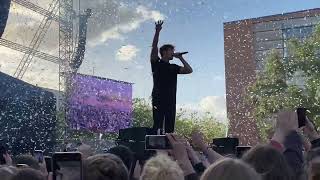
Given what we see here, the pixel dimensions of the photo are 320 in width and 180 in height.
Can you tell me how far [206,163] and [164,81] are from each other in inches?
127

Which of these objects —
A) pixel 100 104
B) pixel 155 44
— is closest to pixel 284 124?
pixel 155 44

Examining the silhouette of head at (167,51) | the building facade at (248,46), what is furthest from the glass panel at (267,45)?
the silhouette of head at (167,51)

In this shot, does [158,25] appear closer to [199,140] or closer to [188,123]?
[199,140]

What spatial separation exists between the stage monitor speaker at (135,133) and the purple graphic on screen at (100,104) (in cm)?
3165

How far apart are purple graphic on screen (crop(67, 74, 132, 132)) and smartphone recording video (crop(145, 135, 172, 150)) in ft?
113

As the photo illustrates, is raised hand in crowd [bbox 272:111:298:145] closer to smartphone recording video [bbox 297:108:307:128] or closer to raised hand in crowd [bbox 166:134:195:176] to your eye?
smartphone recording video [bbox 297:108:307:128]

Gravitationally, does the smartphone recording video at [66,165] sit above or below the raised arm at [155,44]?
below

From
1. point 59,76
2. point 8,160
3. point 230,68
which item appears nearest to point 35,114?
point 8,160

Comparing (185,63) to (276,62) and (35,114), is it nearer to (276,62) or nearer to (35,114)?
(35,114)

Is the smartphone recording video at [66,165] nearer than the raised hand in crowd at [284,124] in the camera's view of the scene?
Yes

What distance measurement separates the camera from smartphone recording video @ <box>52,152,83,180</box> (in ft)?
10.2

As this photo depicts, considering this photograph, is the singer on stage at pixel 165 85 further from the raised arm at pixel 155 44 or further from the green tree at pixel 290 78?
the green tree at pixel 290 78

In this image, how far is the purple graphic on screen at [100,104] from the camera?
4234 centimetres

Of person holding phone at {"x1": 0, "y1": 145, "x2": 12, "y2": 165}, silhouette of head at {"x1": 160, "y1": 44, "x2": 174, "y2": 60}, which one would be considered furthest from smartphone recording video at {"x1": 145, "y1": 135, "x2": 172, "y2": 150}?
silhouette of head at {"x1": 160, "y1": 44, "x2": 174, "y2": 60}
